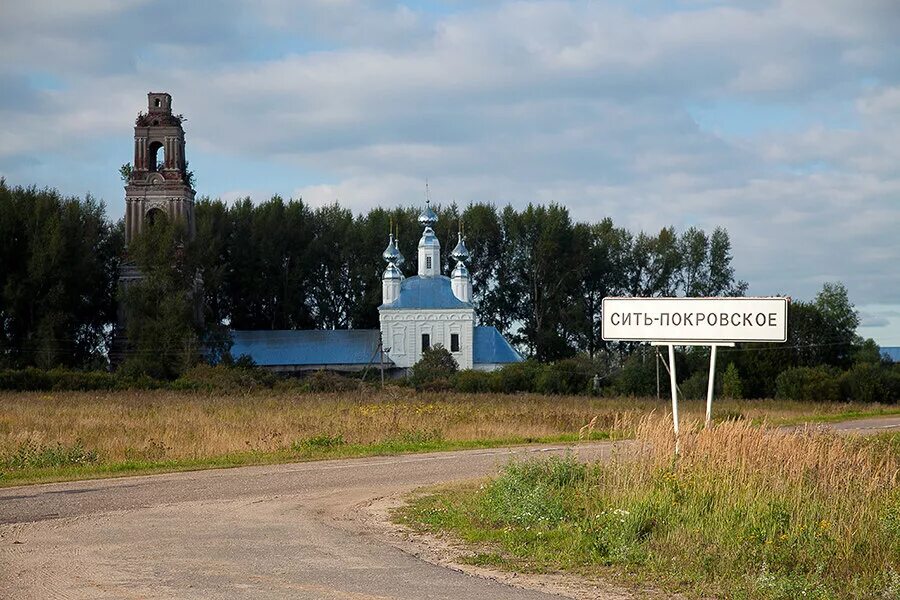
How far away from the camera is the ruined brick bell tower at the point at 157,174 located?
81312mm

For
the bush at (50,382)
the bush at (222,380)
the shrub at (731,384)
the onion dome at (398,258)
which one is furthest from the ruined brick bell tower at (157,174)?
the shrub at (731,384)

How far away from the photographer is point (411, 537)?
1284 cm

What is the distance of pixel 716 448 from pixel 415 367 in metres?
61.7

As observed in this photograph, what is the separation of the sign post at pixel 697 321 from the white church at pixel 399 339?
6824 cm

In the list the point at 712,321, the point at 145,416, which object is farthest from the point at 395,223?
the point at 712,321

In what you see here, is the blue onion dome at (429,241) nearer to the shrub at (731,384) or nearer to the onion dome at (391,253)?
the onion dome at (391,253)

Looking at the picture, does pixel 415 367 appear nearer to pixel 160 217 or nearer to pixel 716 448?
pixel 160 217

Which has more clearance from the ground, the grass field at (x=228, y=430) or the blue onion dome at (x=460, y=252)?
the blue onion dome at (x=460, y=252)

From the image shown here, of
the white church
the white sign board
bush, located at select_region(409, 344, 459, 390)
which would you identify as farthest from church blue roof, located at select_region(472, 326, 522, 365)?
the white sign board

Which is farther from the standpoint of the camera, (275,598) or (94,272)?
(94,272)

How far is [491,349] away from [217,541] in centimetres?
7360

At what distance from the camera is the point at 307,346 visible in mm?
85188

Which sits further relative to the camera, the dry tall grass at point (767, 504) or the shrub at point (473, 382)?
the shrub at point (473, 382)

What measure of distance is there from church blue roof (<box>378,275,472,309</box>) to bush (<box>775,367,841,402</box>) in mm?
30888
